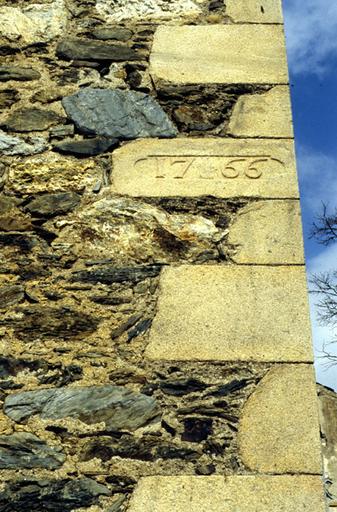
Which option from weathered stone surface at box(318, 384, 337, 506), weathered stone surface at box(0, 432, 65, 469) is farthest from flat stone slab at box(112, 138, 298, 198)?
weathered stone surface at box(318, 384, 337, 506)

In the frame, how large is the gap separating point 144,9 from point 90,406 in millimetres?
1903

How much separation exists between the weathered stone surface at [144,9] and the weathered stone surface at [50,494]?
2082 mm

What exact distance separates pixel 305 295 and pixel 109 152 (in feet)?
3.34

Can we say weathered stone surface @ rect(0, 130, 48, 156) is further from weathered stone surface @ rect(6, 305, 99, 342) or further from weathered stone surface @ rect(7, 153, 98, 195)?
weathered stone surface @ rect(6, 305, 99, 342)

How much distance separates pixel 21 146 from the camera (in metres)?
2.97

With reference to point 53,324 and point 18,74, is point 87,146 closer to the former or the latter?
point 18,74

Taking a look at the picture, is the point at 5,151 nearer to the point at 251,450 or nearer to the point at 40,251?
the point at 40,251

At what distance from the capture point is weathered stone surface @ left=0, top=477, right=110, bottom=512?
2350 mm

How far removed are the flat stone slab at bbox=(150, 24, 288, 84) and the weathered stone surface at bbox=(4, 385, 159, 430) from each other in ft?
4.69

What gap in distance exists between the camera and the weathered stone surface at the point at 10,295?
105 inches

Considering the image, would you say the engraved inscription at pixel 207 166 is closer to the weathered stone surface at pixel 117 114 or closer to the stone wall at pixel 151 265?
the stone wall at pixel 151 265

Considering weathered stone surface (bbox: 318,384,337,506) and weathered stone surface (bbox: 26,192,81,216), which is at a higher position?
weathered stone surface (bbox: 26,192,81,216)

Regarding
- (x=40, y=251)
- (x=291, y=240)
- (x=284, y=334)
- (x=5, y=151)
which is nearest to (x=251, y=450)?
(x=284, y=334)

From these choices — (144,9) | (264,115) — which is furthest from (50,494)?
(144,9)
